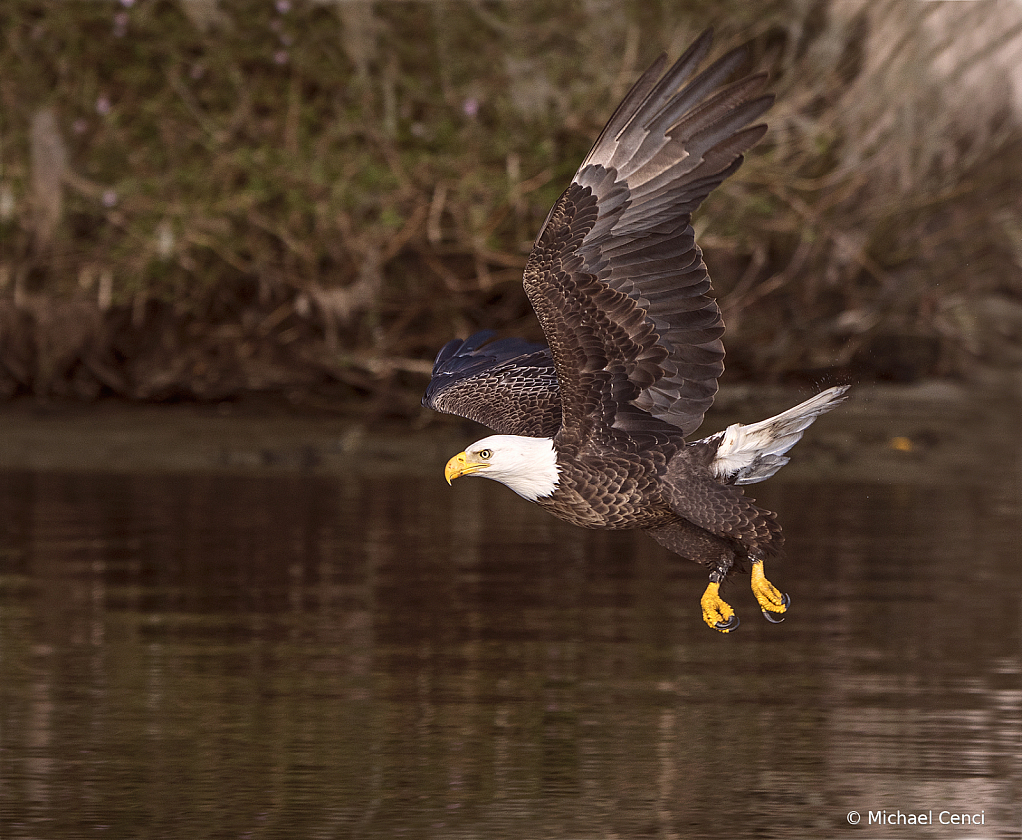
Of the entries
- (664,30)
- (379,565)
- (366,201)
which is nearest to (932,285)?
(664,30)

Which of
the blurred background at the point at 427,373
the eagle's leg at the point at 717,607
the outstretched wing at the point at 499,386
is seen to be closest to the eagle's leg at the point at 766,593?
the eagle's leg at the point at 717,607

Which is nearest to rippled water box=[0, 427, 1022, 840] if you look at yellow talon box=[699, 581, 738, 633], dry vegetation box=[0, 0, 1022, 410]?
yellow talon box=[699, 581, 738, 633]

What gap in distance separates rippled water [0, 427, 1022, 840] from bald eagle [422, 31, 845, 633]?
179cm

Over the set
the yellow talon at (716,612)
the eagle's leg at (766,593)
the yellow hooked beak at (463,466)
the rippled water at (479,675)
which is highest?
the yellow hooked beak at (463,466)

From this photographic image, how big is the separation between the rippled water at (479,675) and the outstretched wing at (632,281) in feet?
6.84

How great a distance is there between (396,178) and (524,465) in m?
16.1

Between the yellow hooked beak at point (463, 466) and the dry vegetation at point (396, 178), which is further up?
the dry vegetation at point (396, 178)

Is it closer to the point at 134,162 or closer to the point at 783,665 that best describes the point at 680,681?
the point at 783,665

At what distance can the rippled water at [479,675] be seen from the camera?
360 inches

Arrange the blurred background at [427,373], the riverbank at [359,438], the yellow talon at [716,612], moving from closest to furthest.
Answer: the yellow talon at [716,612]
the blurred background at [427,373]
the riverbank at [359,438]

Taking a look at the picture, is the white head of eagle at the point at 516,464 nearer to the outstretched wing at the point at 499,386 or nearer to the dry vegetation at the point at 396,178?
the outstretched wing at the point at 499,386

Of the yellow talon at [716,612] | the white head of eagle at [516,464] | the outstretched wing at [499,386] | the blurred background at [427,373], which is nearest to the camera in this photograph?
the white head of eagle at [516,464]

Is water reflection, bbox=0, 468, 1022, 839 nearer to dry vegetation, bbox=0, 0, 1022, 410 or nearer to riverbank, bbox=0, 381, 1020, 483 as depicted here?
riverbank, bbox=0, 381, 1020, 483

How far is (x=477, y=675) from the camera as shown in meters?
11.9
